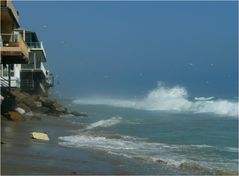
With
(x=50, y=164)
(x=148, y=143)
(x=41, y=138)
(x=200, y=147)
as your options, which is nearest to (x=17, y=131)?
(x=41, y=138)

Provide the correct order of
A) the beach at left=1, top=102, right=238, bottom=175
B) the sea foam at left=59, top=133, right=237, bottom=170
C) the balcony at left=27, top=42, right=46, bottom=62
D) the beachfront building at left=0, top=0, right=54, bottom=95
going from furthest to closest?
the balcony at left=27, top=42, right=46, bottom=62 → the beachfront building at left=0, top=0, right=54, bottom=95 → the sea foam at left=59, top=133, right=237, bottom=170 → the beach at left=1, top=102, right=238, bottom=175

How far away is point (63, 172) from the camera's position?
13.7 m

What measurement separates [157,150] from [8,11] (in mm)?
13038

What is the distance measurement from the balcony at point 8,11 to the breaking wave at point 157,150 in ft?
26.5

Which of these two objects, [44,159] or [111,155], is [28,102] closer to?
[111,155]

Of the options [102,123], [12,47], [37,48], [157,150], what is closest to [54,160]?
[157,150]

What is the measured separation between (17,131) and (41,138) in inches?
116

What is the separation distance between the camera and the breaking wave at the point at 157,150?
17.2m

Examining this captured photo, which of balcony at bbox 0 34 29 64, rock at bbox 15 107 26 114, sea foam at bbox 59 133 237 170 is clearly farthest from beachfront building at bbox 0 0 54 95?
sea foam at bbox 59 133 237 170

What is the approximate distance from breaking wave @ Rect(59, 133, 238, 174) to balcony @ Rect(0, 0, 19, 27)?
8083 millimetres

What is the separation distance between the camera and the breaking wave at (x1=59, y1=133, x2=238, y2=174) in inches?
679

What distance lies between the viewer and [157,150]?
20641 mm

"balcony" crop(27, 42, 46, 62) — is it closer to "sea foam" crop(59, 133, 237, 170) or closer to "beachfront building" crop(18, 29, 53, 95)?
"beachfront building" crop(18, 29, 53, 95)

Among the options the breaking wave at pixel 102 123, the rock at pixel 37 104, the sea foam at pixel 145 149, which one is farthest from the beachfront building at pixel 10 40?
the rock at pixel 37 104
